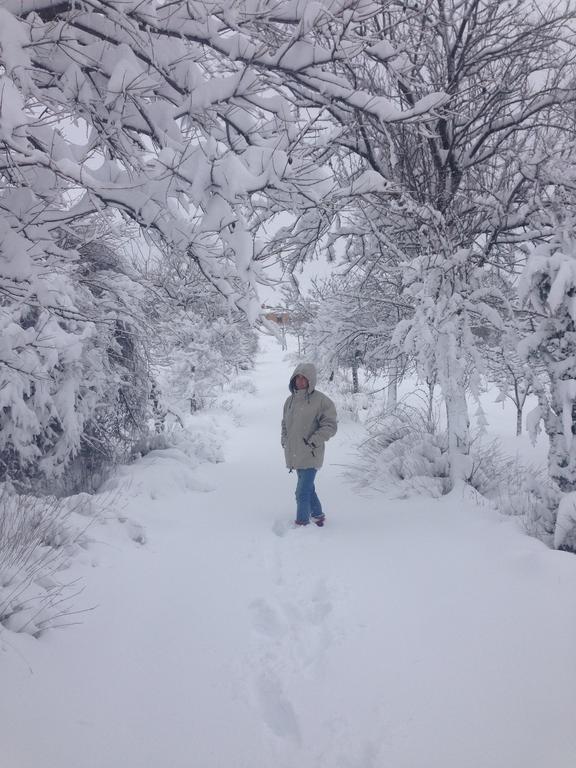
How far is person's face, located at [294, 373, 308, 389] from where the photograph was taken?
5.57 metres

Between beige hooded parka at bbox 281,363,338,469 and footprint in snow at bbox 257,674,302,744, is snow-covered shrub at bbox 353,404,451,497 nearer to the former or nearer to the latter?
beige hooded parka at bbox 281,363,338,469

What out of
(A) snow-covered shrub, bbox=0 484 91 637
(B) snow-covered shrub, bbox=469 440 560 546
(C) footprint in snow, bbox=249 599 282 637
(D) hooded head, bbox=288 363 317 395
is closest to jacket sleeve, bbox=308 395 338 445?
(D) hooded head, bbox=288 363 317 395

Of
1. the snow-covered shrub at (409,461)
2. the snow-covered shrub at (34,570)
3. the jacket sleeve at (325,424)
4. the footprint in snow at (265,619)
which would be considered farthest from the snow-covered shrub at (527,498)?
the snow-covered shrub at (34,570)

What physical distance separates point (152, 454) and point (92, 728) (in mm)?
6480

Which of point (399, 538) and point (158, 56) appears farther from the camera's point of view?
point (399, 538)

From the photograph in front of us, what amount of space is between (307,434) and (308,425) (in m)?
0.11

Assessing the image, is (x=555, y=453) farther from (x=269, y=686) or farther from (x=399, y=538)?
(x=269, y=686)

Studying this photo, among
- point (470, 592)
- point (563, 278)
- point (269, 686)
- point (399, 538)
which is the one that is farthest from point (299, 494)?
point (563, 278)

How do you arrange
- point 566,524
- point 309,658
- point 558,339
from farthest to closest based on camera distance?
point 558,339 < point 566,524 < point 309,658

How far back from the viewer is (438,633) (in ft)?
9.67

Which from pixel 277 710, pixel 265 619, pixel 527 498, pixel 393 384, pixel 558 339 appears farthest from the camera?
pixel 393 384

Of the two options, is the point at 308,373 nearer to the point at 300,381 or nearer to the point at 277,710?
the point at 300,381

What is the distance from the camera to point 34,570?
2.99 meters

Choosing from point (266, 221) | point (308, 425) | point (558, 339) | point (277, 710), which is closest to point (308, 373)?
point (308, 425)
